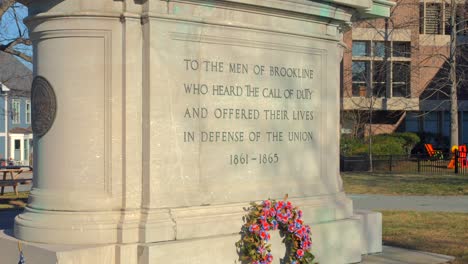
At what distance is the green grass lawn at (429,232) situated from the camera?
963cm

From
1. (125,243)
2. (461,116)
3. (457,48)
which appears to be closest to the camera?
(125,243)

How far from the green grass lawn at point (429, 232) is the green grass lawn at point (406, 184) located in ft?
18.4

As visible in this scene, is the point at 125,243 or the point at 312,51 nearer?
the point at 125,243

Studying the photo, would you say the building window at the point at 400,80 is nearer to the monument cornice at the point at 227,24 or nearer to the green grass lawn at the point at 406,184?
the green grass lawn at the point at 406,184

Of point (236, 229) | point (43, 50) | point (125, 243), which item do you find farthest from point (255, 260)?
point (43, 50)

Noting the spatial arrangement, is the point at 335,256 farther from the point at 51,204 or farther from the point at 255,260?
the point at 51,204

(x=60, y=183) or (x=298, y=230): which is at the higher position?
(x=60, y=183)

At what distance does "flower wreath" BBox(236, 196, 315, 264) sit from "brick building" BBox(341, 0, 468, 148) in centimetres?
3104

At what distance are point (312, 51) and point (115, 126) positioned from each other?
279 centimetres

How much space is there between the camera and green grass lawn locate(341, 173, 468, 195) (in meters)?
20.0

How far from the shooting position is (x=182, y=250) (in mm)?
6312

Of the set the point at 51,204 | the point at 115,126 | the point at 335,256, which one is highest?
the point at 115,126

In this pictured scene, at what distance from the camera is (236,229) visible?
22.6 feet

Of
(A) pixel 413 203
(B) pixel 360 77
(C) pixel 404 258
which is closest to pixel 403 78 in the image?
(B) pixel 360 77
